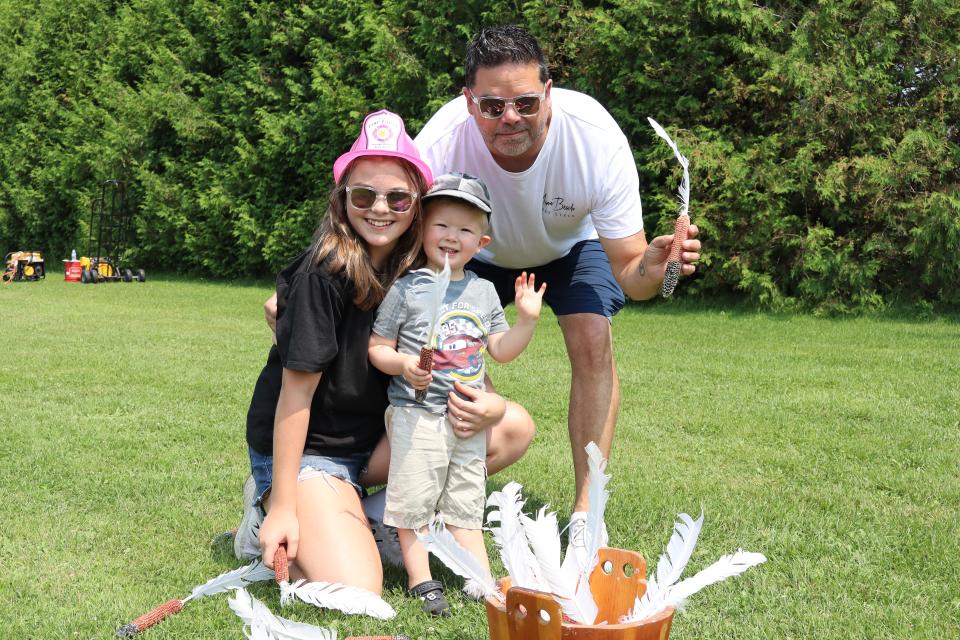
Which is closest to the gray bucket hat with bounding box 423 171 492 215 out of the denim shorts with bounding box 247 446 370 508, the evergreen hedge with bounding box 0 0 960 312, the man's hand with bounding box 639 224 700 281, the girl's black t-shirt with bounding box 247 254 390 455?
the girl's black t-shirt with bounding box 247 254 390 455

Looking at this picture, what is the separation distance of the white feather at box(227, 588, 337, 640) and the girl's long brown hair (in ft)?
3.66

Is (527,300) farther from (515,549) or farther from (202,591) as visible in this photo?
(202,591)

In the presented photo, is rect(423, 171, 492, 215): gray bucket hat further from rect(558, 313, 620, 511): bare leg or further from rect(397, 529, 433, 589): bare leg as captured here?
rect(397, 529, 433, 589): bare leg

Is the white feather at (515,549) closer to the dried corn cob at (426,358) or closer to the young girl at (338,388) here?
the dried corn cob at (426,358)

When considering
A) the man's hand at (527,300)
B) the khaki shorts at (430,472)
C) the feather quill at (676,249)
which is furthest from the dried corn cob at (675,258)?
the khaki shorts at (430,472)

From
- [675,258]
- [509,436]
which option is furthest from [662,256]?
[509,436]

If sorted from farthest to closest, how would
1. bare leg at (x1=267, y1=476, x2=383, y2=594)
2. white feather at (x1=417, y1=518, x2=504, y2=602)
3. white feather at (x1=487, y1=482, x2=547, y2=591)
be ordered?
bare leg at (x1=267, y1=476, x2=383, y2=594) < white feather at (x1=417, y1=518, x2=504, y2=602) < white feather at (x1=487, y1=482, x2=547, y2=591)

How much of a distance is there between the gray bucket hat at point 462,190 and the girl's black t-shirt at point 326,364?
0.43m

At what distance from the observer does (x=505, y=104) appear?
11.1 ft

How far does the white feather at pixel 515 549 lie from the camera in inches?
86.8

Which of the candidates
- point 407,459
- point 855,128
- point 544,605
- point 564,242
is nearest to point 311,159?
point 855,128

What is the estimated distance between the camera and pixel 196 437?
16.5 ft

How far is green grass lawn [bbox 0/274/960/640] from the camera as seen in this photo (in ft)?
9.46

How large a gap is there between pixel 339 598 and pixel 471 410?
2.36 feet
